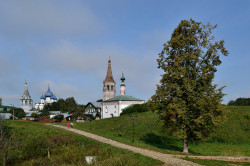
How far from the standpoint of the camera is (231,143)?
3042 cm

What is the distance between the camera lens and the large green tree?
851 inches

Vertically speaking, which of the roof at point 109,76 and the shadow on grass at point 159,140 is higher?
the roof at point 109,76

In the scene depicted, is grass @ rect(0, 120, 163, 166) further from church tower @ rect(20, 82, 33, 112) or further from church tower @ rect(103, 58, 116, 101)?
church tower @ rect(20, 82, 33, 112)

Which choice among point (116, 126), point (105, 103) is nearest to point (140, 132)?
point (116, 126)

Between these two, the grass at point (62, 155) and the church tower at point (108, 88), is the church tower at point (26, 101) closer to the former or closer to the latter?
the church tower at point (108, 88)

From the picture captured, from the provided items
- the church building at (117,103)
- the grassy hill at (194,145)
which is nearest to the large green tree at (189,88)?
the grassy hill at (194,145)

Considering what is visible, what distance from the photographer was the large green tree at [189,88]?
2161cm

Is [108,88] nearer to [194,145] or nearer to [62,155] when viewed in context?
[194,145]

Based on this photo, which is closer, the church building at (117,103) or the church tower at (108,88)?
the church building at (117,103)

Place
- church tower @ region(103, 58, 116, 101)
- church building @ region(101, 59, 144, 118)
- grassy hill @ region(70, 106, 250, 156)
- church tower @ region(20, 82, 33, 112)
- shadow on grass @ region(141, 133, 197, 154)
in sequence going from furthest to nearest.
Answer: church tower @ region(20, 82, 33, 112), church tower @ region(103, 58, 116, 101), church building @ region(101, 59, 144, 118), shadow on grass @ region(141, 133, 197, 154), grassy hill @ region(70, 106, 250, 156)

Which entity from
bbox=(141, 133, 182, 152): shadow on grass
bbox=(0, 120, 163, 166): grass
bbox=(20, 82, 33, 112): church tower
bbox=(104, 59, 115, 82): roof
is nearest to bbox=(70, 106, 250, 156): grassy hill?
bbox=(141, 133, 182, 152): shadow on grass

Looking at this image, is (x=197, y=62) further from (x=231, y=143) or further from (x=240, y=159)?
(x=231, y=143)

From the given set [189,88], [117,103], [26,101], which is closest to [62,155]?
[189,88]

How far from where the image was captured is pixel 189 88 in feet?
70.6
